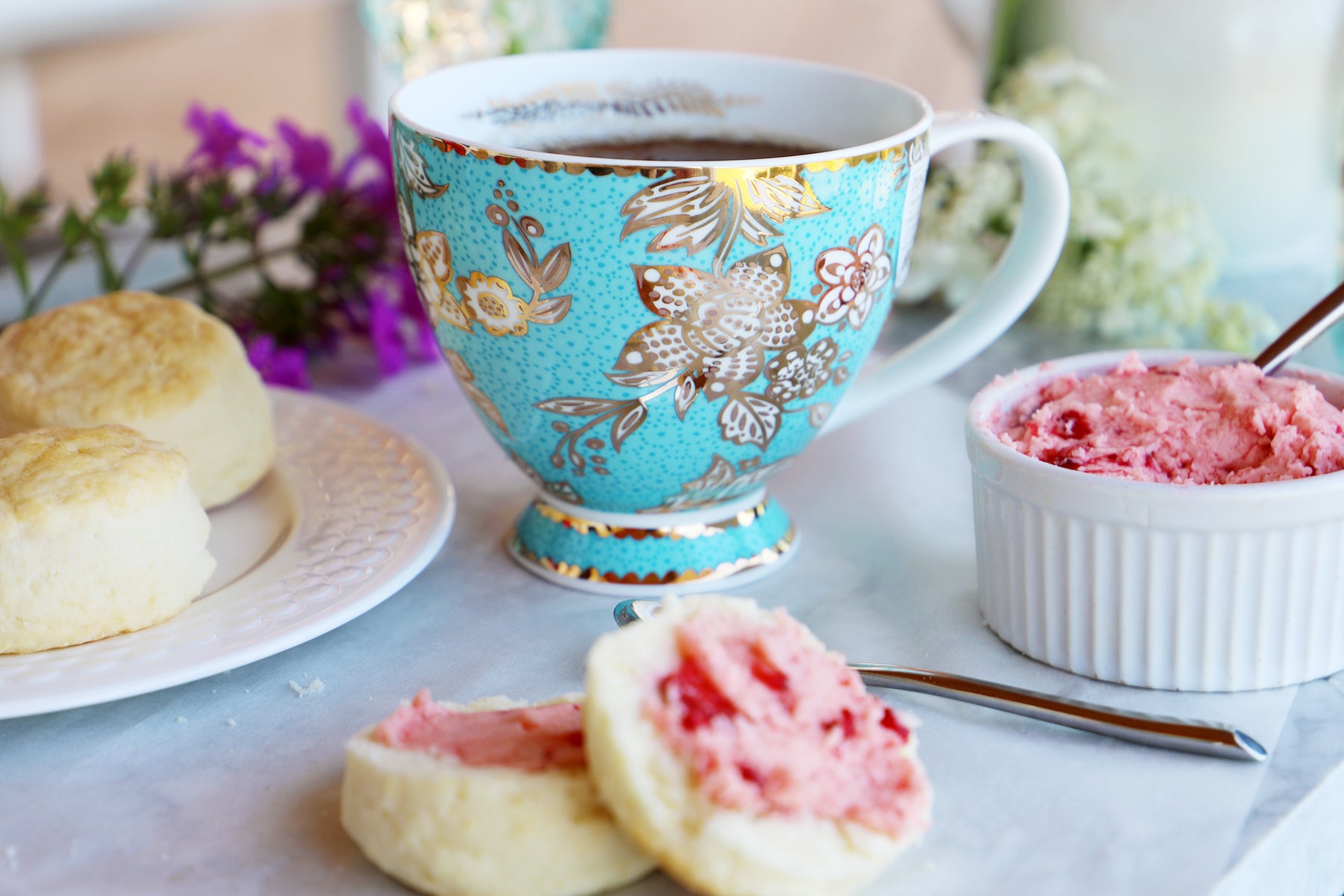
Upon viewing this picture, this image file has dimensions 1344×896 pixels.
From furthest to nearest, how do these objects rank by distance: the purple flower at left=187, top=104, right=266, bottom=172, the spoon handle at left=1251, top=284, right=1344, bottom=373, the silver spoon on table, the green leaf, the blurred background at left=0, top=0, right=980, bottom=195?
the blurred background at left=0, top=0, right=980, bottom=195 < the purple flower at left=187, top=104, right=266, bottom=172 < the green leaf < the spoon handle at left=1251, top=284, right=1344, bottom=373 < the silver spoon on table

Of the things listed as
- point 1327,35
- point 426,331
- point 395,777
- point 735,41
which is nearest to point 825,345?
point 395,777

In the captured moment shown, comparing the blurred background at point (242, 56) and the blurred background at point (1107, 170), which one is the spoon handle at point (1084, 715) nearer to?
the blurred background at point (1107, 170)

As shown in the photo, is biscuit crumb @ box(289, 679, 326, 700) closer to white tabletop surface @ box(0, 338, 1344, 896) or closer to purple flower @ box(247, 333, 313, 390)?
white tabletop surface @ box(0, 338, 1344, 896)

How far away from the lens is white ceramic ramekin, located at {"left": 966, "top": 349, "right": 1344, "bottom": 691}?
1.95 feet

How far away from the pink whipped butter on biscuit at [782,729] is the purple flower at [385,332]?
0.61m

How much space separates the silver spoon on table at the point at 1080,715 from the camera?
1.87ft

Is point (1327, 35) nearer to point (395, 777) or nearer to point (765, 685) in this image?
point (765, 685)

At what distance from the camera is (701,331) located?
0.64 meters

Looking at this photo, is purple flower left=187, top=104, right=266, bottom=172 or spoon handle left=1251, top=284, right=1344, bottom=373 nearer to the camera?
spoon handle left=1251, top=284, right=1344, bottom=373

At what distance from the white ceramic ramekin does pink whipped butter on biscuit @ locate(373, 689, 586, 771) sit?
9.6 inches

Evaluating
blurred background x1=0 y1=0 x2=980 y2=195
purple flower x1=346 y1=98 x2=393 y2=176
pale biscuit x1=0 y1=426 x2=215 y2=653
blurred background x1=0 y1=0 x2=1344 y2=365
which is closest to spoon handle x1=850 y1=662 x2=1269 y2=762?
pale biscuit x1=0 y1=426 x2=215 y2=653

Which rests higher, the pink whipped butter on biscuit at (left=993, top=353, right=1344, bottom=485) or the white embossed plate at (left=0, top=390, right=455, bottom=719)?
the pink whipped butter on biscuit at (left=993, top=353, right=1344, bottom=485)

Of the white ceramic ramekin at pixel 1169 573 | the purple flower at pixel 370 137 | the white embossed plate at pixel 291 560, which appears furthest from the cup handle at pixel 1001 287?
the purple flower at pixel 370 137

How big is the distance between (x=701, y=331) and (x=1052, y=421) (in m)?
0.19
